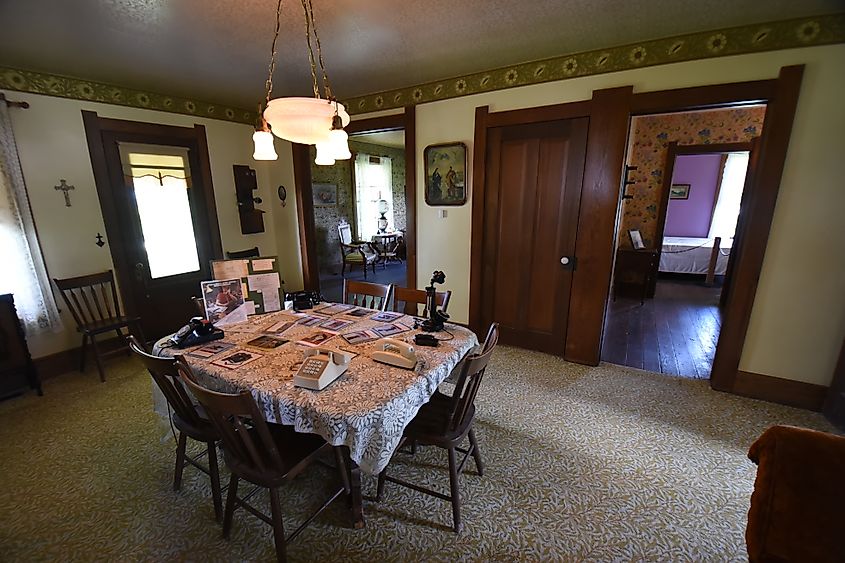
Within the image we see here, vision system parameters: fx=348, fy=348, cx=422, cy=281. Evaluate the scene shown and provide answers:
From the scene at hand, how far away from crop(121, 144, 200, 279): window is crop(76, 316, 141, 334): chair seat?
2.04 feet

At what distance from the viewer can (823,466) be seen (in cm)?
104

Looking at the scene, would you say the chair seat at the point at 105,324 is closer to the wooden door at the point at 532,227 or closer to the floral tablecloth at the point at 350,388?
the floral tablecloth at the point at 350,388

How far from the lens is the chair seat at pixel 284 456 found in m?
1.36

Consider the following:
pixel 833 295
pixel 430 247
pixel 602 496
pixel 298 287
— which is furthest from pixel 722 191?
pixel 298 287

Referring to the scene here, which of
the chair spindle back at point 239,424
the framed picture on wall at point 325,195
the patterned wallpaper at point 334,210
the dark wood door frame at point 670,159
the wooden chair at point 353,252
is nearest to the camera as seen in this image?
the chair spindle back at point 239,424

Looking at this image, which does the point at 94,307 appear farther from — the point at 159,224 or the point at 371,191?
the point at 371,191

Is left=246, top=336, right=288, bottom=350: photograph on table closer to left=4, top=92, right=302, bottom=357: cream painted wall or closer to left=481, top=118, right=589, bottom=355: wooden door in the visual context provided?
left=481, top=118, right=589, bottom=355: wooden door

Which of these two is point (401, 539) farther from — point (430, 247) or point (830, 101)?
point (830, 101)

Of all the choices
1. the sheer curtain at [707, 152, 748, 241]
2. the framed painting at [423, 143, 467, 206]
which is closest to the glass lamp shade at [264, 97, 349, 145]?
the framed painting at [423, 143, 467, 206]

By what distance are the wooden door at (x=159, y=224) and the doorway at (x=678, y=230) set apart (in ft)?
14.9

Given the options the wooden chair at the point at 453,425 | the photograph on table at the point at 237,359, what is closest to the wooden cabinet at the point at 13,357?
the photograph on table at the point at 237,359

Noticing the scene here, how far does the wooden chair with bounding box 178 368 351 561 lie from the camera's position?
3.92 feet

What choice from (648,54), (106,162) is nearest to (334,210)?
(106,162)

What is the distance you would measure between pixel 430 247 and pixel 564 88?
1883 mm
